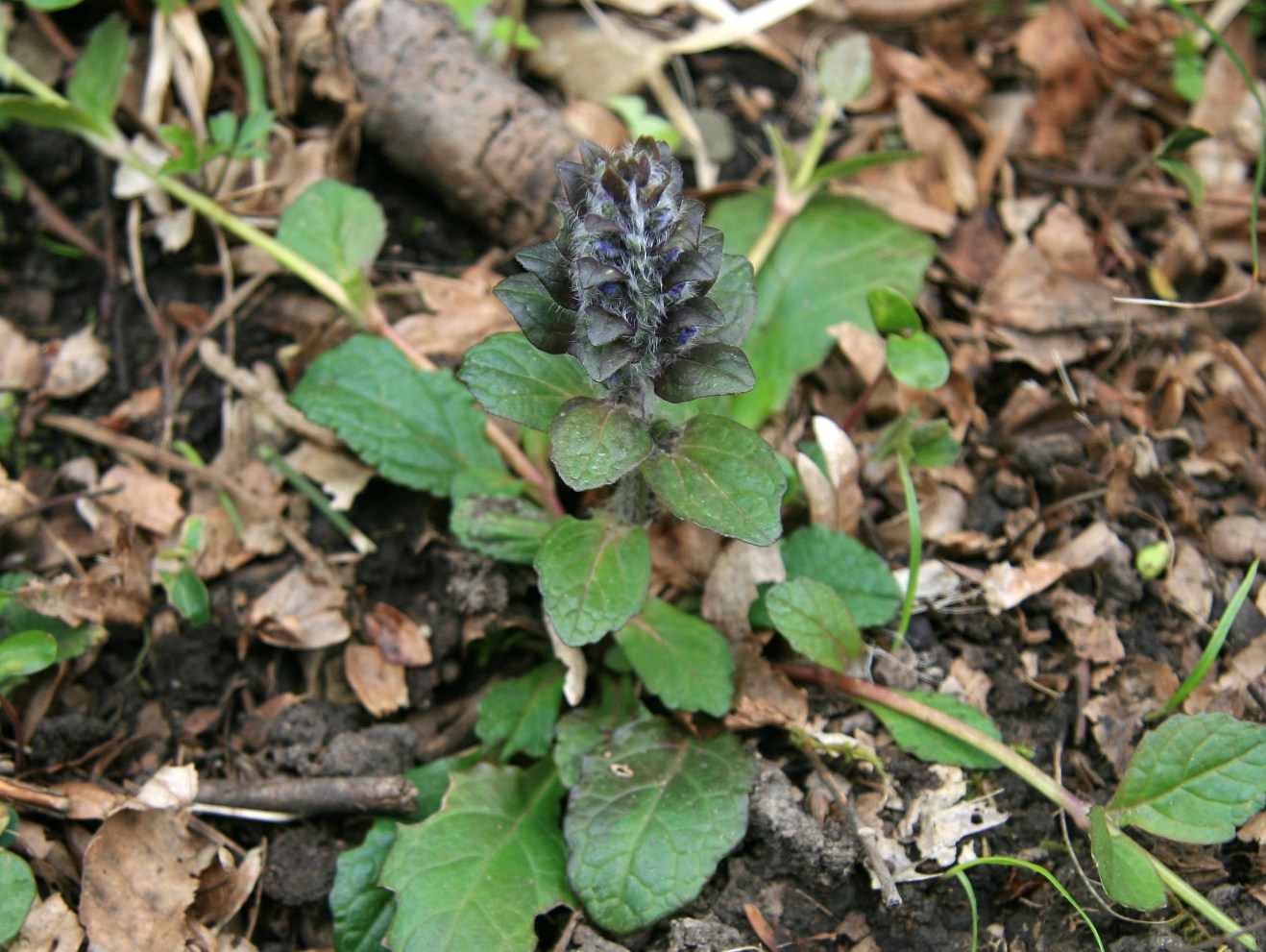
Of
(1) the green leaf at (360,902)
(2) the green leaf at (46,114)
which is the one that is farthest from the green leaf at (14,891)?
(2) the green leaf at (46,114)

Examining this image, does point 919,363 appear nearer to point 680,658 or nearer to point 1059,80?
point 680,658

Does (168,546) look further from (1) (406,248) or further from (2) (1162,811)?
(2) (1162,811)

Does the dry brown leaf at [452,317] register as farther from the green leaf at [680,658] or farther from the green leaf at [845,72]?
the green leaf at [845,72]

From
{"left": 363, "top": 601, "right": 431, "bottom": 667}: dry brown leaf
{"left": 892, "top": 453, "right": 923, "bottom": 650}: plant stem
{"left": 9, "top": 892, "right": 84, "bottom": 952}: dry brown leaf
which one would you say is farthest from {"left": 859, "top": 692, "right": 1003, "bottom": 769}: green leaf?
{"left": 9, "top": 892, "right": 84, "bottom": 952}: dry brown leaf

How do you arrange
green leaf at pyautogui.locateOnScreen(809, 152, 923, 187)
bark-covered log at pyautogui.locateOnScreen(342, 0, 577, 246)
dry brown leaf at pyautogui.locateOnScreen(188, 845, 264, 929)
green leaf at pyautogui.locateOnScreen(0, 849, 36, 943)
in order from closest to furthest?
green leaf at pyautogui.locateOnScreen(0, 849, 36, 943)
dry brown leaf at pyautogui.locateOnScreen(188, 845, 264, 929)
green leaf at pyautogui.locateOnScreen(809, 152, 923, 187)
bark-covered log at pyautogui.locateOnScreen(342, 0, 577, 246)

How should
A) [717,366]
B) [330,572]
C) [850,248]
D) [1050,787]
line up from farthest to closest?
[850,248]
[330,572]
[1050,787]
[717,366]

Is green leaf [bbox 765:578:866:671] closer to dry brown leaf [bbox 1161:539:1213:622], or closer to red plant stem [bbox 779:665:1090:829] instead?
red plant stem [bbox 779:665:1090:829]

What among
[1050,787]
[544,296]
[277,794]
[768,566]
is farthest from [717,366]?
[277,794]

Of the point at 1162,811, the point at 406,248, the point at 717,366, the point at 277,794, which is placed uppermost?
the point at 717,366
